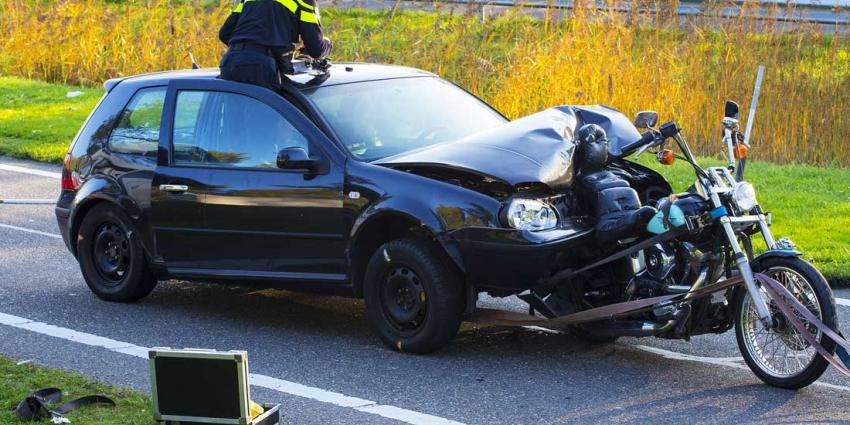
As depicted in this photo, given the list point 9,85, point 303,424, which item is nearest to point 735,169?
point 303,424

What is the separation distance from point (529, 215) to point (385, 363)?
1.11 metres

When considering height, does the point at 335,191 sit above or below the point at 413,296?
above

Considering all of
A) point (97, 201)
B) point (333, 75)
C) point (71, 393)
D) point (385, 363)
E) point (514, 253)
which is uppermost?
point (333, 75)

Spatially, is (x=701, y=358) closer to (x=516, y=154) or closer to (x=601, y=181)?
(x=601, y=181)

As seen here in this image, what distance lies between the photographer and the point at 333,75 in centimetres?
788

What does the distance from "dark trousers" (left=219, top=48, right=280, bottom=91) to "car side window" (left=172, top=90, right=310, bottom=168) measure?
11cm

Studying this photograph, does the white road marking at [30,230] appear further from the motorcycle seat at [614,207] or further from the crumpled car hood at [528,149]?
the motorcycle seat at [614,207]

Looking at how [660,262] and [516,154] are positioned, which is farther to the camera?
[516,154]

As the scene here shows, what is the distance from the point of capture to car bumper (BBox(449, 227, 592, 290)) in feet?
21.5

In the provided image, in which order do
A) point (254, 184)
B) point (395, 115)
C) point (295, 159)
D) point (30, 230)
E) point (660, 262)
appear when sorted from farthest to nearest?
point (30, 230) < point (395, 115) < point (254, 184) < point (295, 159) < point (660, 262)

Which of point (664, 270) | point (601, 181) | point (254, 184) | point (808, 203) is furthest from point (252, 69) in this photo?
point (808, 203)

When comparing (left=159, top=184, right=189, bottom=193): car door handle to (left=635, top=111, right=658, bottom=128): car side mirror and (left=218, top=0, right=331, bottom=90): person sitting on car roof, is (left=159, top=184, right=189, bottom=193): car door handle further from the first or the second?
(left=635, top=111, right=658, bottom=128): car side mirror

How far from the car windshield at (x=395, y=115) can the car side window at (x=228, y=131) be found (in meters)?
0.27

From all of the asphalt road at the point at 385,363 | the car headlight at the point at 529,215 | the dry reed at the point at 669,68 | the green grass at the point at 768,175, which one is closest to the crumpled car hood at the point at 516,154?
the car headlight at the point at 529,215
